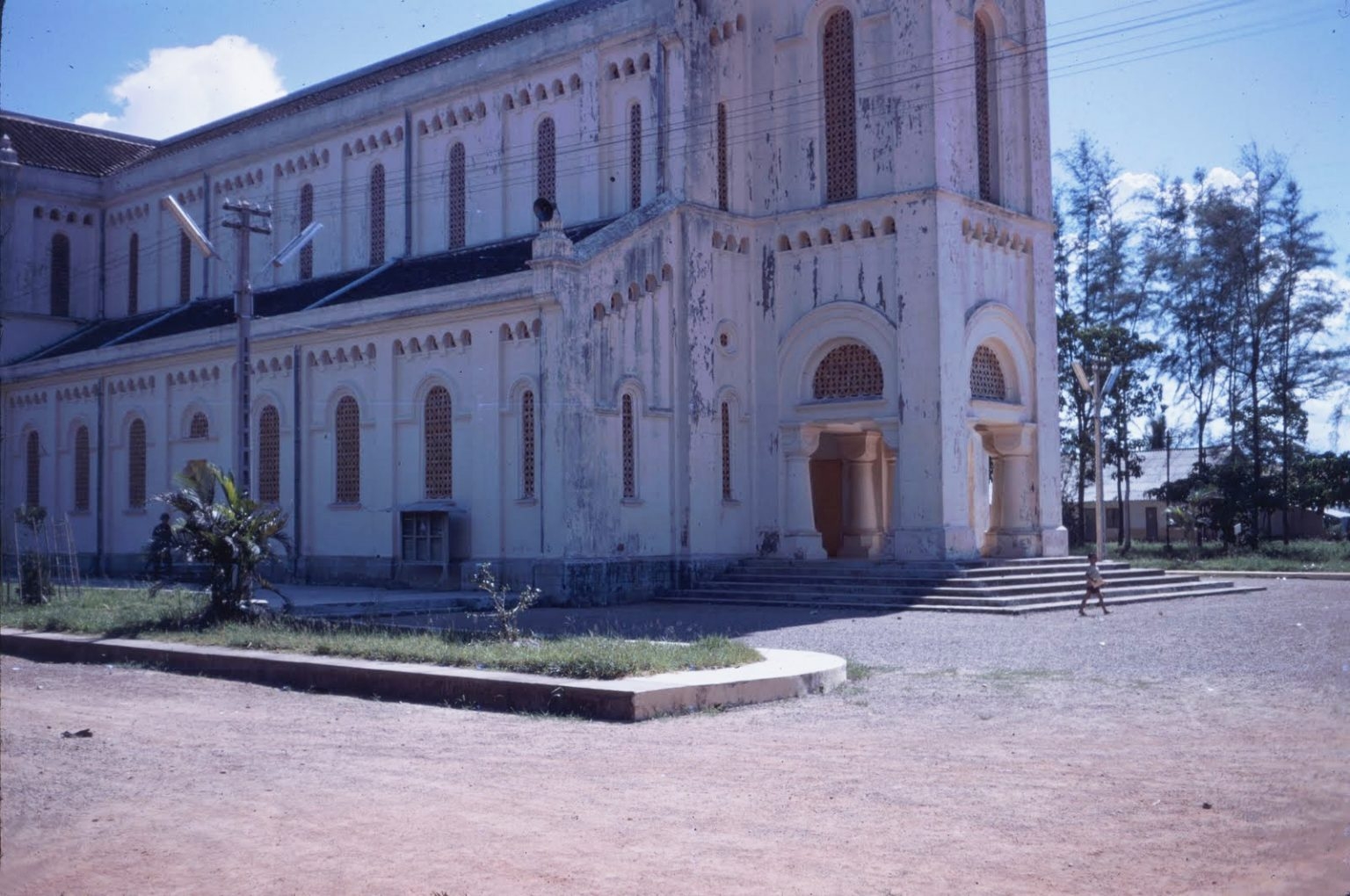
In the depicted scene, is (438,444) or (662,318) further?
(438,444)

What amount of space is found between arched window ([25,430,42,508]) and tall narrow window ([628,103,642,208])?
20.2 meters

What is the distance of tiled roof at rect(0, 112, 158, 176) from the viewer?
4228 cm

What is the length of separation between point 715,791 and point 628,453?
18198mm

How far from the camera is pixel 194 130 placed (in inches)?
1767

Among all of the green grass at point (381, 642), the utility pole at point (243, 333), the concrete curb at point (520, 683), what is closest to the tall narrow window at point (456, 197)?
the utility pole at point (243, 333)

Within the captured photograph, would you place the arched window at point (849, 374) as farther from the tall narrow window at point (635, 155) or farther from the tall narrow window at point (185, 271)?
the tall narrow window at point (185, 271)

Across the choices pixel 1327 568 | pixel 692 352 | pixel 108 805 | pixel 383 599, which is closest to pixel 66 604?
pixel 383 599

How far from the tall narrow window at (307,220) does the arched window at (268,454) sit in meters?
5.71

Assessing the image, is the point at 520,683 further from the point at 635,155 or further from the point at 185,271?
the point at 185,271

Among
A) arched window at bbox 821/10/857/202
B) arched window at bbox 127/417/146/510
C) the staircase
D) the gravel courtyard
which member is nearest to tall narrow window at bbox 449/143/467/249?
arched window at bbox 821/10/857/202

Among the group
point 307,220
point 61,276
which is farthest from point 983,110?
point 61,276

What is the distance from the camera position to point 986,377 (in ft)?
95.4

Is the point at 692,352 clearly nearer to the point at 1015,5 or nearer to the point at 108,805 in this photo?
the point at 1015,5

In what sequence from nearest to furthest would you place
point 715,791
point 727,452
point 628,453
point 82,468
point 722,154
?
point 715,791 < point 628,453 < point 727,452 < point 722,154 < point 82,468
